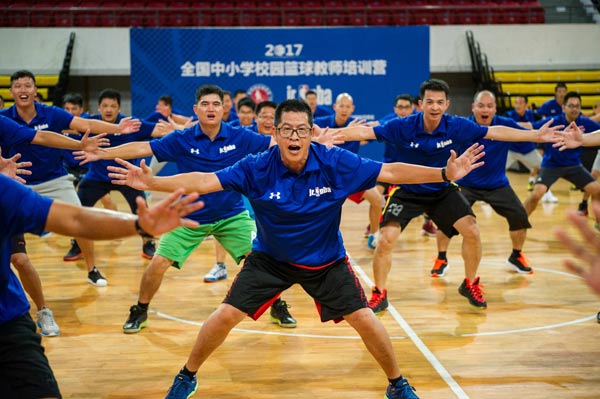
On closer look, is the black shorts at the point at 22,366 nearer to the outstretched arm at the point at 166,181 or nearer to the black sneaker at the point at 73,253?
the outstretched arm at the point at 166,181

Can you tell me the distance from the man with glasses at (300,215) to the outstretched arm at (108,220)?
4.17 ft

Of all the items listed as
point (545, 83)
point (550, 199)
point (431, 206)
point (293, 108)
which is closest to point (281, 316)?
point (431, 206)

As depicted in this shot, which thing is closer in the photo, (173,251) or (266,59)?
(173,251)

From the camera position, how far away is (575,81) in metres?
20.9

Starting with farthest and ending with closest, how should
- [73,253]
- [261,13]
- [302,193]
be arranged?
[261,13], [73,253], [302,193]

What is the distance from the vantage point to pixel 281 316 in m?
6.94

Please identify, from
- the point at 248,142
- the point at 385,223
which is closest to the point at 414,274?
the point at 385,223

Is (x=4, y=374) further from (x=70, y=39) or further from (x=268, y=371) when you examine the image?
(x=70, y=39)

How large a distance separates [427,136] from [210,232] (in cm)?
226

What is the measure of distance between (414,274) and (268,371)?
12.4ft

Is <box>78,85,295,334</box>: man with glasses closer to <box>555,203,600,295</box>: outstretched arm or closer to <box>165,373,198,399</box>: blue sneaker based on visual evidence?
<box>165,373,198,399</box>: blue sneaker

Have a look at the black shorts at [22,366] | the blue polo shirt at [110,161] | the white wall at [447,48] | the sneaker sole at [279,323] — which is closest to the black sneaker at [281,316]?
the sneaker sole at [279,323]

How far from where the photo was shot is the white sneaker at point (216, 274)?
875 cm

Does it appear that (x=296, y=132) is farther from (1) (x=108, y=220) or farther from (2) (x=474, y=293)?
(2) (x=474, y=293)
